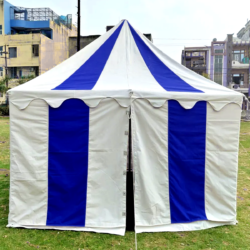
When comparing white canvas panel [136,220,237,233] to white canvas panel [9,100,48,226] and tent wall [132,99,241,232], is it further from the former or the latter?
white canvas panel [9,100,48,226]

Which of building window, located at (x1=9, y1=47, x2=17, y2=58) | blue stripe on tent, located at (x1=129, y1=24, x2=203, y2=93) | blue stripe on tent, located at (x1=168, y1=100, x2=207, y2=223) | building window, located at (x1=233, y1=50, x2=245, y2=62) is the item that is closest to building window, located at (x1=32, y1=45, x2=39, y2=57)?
building window, located at (x1=9, y1=47, x2=17, y2=58)

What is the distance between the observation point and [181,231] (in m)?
3.43

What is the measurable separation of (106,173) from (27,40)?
28207 mm

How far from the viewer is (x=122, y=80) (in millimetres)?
3623

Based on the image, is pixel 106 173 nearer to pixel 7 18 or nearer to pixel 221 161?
pixel 221 161

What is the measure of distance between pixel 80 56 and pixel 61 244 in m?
2.90

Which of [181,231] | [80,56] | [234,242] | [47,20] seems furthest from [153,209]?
[47,20]

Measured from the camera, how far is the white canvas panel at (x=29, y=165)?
3350mm

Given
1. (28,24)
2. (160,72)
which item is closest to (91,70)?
(160,72)

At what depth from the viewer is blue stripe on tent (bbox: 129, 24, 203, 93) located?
3567 millimetres

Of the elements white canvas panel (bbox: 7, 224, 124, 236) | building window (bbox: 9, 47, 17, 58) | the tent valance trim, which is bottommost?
white canvas panel (bbox: 7, 224, 124, 236)

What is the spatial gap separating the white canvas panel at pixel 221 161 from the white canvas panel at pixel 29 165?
2.25 m

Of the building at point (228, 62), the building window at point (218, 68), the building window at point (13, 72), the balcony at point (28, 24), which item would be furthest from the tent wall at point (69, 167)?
the building window at point (218, 68)

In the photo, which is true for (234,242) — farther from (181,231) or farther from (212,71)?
(212,71)
